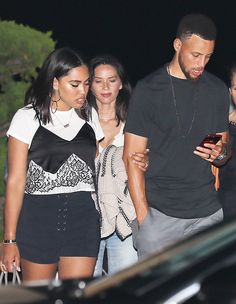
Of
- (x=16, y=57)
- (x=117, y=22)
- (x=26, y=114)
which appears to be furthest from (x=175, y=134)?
(x=117, y=22)

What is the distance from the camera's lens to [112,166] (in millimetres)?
6512

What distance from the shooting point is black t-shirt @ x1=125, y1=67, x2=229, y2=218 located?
6.00 m

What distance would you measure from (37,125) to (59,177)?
1.06 ft

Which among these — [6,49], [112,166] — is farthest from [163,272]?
[6,49]

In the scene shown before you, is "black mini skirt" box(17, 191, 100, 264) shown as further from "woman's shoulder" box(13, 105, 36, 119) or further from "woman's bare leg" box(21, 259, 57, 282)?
"woman's shoulder" box(13, 105, 36, 119)

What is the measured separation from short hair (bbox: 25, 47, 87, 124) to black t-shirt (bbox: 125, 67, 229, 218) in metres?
0.41

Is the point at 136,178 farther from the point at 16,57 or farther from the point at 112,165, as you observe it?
the point at 16,57

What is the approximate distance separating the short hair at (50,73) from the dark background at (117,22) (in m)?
7.02

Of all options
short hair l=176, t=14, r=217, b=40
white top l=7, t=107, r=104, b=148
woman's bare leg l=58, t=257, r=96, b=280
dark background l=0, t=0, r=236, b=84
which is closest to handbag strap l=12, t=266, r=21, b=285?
woman's bare leg l=58, t=257, r=96, b=280

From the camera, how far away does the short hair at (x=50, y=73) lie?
600 centimetres

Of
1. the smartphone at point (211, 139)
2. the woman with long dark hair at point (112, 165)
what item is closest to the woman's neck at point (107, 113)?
the woman with long dark hair at point (112, 165)

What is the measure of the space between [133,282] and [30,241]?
2.67 metres

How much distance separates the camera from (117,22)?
13289 mm

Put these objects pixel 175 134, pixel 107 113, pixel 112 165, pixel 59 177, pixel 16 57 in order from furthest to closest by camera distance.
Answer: pixel 16 57 < pixel 107 113 < pixel 112 165 < pixel 175 134 < pixel 59 177
